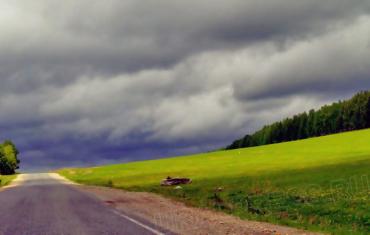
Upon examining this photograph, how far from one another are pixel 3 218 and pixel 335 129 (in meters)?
167

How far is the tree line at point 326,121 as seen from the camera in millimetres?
168375

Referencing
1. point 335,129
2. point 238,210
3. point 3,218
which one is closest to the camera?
point 3,218

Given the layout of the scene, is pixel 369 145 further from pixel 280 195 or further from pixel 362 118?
pixel 362 118

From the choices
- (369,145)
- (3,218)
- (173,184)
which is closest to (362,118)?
(369,145)

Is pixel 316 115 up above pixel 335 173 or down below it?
above

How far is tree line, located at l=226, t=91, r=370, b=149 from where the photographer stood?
552 ft

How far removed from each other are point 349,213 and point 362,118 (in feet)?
500

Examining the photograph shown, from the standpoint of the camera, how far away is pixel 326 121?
182 metres

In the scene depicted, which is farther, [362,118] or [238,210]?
[362,118]

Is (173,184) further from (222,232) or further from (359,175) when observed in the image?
(222,232)

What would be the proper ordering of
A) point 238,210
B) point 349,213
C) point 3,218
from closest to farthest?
1. point 3,218
2. point 349,213
3. point 238,210

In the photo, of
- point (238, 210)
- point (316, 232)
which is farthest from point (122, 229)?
point (238, 210)

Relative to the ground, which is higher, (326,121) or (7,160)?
(326,121)

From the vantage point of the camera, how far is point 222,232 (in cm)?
1586
